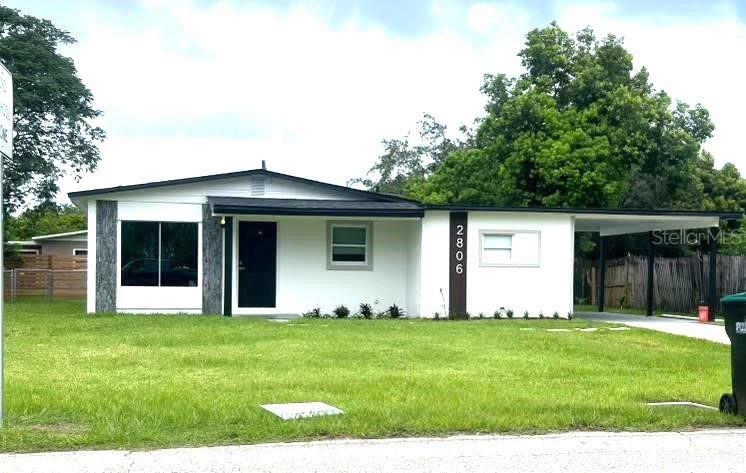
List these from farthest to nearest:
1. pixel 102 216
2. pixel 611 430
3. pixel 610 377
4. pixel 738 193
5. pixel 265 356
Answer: pixel 738 193 → pixel 102 216 → pixel 265 356 → pixel 610 377 → pixel 611 430

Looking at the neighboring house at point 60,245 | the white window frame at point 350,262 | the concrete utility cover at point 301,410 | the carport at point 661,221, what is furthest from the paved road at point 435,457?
the neighboring house at point 60,245

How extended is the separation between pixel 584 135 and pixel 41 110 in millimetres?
20331

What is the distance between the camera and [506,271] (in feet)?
71.0

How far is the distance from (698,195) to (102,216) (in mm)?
25618

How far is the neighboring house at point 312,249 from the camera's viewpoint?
21.0 meters

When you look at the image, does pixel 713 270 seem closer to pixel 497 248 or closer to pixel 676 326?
pixel 676 326

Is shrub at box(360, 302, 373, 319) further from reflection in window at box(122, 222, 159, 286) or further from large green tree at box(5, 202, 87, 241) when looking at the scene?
large green tree at box(5, 202, 87, 241)

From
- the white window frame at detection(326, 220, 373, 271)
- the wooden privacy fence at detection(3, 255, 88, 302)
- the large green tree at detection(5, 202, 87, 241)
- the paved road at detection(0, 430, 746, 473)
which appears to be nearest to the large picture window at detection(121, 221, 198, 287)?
the white window frame at detection(326, 220, 373, 271)

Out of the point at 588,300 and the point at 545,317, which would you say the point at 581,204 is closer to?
the point at 588,300

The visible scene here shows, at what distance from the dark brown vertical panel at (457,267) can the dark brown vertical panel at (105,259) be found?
27.0ft

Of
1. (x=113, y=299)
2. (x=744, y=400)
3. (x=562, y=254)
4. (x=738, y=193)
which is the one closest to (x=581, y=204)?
(x=738, y=193)

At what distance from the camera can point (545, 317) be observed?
21.8 metres

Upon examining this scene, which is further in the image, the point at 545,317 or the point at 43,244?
the point at 43,244

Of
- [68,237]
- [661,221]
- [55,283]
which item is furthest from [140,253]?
[68,237]
